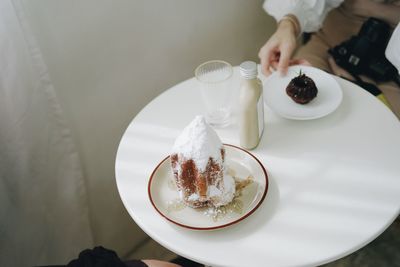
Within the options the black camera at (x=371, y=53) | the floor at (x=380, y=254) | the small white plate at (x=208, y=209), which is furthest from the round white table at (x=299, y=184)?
the floor at (x=380, y=254)

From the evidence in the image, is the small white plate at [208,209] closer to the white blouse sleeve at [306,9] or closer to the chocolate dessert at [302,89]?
the chocolate dessert at [302,89]

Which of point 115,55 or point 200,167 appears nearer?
point 200,167

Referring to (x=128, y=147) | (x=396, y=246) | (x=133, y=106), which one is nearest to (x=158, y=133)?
(x=128, y=147)

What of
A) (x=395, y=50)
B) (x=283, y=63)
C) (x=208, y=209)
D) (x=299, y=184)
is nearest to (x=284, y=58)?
(x=283, y=63)

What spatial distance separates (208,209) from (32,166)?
56cm

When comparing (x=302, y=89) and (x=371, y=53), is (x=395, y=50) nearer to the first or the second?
(x=371, y=53)

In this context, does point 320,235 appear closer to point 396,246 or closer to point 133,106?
point 396,246

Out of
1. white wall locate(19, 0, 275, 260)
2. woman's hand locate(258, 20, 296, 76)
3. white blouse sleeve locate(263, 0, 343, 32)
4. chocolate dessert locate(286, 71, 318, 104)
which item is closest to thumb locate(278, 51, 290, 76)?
Result: woman's hand locate(258, 20, 296, 76)

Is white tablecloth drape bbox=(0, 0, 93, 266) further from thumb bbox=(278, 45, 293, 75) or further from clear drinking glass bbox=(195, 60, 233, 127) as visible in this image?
thumb bbox=(278, 45, 293, 75)

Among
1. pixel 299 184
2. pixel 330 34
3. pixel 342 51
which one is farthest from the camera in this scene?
pixel 330 34

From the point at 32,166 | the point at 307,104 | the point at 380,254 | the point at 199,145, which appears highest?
the point at 199,145

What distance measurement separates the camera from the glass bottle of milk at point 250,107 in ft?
2.93

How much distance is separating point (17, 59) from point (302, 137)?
0.69 meters

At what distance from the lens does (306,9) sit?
140 cm
